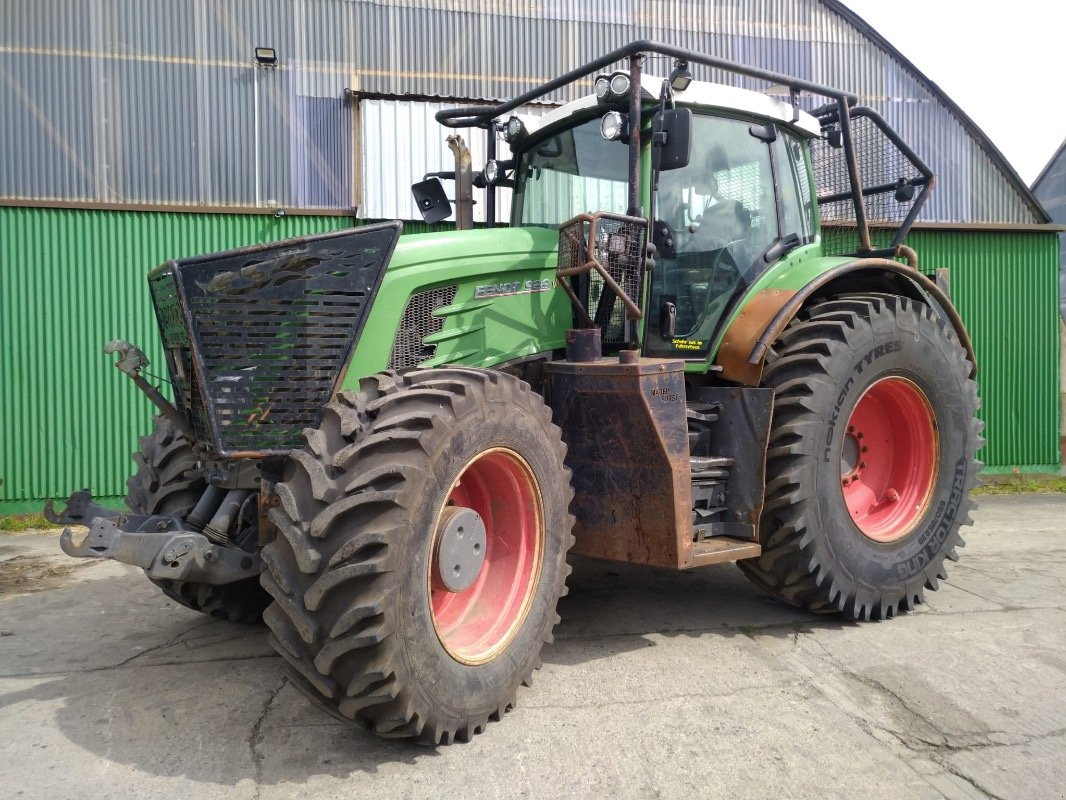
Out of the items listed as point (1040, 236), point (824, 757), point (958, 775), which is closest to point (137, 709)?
point (824, 757)

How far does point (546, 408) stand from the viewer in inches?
151

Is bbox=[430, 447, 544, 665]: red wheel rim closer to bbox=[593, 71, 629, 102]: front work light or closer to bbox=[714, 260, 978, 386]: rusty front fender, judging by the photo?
bbox=[714, 260, 978, 386]: rusty front fender

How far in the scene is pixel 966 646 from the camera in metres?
4.42

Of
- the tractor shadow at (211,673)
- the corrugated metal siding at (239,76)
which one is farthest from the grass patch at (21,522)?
A: the corrugated metal siding at (239,76)

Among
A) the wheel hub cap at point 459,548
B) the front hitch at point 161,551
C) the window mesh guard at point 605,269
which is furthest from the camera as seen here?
the window mesh guard at point 605,269

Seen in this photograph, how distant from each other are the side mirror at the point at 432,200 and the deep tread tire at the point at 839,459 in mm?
2229

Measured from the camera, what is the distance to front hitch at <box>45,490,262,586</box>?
10.5ft

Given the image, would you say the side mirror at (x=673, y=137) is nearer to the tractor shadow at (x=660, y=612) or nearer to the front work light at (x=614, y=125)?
the front work light at (x=614, y=125)

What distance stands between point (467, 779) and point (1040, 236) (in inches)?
405

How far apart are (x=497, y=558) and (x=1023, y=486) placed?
8625 mm

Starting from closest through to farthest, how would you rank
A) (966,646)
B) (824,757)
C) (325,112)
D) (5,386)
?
(824,757), (966,646), (5,386), (325,112)

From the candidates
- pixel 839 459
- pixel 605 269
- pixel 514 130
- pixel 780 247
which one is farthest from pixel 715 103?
pixel 839 459

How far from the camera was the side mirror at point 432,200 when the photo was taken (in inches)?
216

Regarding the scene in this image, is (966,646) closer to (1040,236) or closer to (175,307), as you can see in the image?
(175,307)
